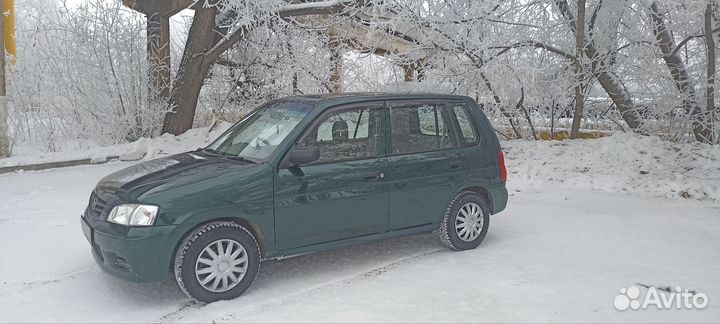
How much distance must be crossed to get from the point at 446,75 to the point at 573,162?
113 inches

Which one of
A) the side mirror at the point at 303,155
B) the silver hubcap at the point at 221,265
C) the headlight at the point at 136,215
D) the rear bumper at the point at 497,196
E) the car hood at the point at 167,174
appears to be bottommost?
the silver hubcap at the point at 221,265

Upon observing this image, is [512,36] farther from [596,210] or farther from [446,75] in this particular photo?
[596,210]

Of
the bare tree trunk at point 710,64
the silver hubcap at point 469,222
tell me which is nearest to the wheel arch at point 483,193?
the silver hubcap at point 469,222

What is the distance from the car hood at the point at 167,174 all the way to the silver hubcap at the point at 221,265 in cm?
54

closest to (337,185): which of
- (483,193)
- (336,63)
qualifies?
(483,193)

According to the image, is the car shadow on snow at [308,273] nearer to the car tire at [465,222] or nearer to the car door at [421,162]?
the car tire at [465,222]

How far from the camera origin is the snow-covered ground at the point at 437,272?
172 inches

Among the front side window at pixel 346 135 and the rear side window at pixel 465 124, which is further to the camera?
the rear side window at pixel 465 124

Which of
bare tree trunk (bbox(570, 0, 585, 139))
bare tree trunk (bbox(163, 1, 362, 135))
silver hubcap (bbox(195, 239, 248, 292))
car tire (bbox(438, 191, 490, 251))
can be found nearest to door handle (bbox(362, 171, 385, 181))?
car tire (bbox(438, 191, 490, 251))

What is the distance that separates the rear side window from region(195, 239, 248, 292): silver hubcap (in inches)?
99.6

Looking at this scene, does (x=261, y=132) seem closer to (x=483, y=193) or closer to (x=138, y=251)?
(x=138, y=251)

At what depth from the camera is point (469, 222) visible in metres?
5.94

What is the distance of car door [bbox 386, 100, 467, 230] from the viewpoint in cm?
545

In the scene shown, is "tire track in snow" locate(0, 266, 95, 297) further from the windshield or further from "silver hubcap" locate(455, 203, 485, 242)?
"silver hubcap" locate(455, 203, 485, 242)
